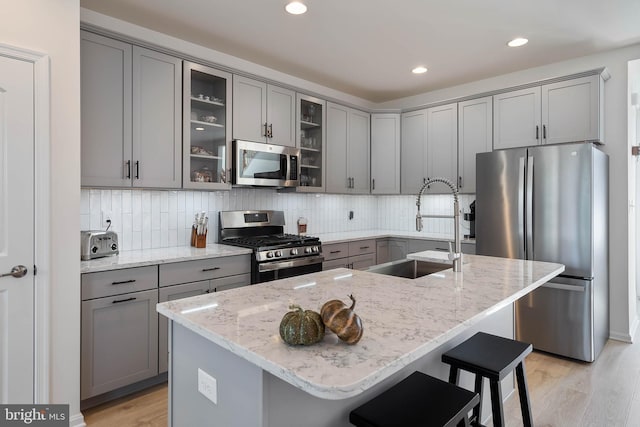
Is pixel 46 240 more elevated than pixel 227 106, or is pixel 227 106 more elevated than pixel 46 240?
pixel 227 106

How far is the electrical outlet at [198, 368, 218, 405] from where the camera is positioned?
1.26m

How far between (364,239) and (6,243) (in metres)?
3.18

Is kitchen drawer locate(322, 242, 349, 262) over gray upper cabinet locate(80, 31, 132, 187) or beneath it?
beneath

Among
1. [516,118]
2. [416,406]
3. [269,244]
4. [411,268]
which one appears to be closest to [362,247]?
[269,244]

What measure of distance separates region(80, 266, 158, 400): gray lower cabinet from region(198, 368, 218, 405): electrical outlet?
1393 millimetres

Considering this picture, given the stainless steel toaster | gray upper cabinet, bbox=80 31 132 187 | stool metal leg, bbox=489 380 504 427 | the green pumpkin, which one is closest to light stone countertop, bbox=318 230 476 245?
the stainless steel toaster

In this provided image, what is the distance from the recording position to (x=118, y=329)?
8.02ft

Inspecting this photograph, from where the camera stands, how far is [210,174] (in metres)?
3.29

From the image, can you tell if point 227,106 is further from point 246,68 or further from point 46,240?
point 46,240

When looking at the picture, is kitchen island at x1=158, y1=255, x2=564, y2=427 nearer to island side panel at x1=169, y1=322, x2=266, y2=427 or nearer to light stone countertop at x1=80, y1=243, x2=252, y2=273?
island side panel at x1=169, y1=322, x2=266, y2=427

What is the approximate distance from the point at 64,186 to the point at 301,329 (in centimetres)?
188

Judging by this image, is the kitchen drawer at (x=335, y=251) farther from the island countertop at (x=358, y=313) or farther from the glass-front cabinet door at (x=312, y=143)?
the island countertop at (x=358, y=313)

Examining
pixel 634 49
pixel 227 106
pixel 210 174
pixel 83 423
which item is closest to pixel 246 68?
pixel 227 106

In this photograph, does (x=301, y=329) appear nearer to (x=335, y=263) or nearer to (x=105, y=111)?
(x=105, y=111)
